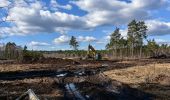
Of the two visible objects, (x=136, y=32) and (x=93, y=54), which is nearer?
(x=93, y=54)

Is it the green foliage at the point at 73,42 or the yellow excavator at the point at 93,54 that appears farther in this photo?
the green foliage at the point at 73,42

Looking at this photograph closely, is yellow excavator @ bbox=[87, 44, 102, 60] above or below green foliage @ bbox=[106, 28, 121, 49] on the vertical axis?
below

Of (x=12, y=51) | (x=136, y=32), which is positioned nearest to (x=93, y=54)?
(x=12, y=51)

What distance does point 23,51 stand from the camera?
63344 millimetres

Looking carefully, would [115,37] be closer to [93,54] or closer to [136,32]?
[136,32]

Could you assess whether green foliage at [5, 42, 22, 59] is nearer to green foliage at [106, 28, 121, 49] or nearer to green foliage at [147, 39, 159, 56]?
green foliage at [106, 28, 121, 49]

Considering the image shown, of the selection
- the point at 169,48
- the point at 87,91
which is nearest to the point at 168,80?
the point at 87,91

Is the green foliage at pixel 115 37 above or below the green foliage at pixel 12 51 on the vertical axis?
above

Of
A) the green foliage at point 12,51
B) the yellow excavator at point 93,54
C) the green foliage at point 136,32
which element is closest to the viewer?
the yellow excavator at point 93,54

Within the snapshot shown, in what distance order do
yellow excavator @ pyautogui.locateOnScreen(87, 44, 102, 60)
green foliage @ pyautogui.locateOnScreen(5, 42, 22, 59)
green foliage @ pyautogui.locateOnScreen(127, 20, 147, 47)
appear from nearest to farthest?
1. yellow excavator @ pyautogui.locateOnScreen(87, 44, 102, 60)
2. green foliage @ pyautogui.locateOnScreen(5, 42, 22, 59)
3. green foliage @ pyautogui.locateOnScreen(127, 20, 147, 47)

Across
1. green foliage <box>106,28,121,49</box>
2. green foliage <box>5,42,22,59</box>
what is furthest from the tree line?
green foliage <box>5,42,22,59</box>

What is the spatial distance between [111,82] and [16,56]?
43669 mm

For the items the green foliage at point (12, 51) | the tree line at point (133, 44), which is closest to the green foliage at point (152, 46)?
the tree line at point (133, 44)

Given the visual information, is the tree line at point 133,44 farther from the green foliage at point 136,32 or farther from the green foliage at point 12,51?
the green foliage at point 12,51
